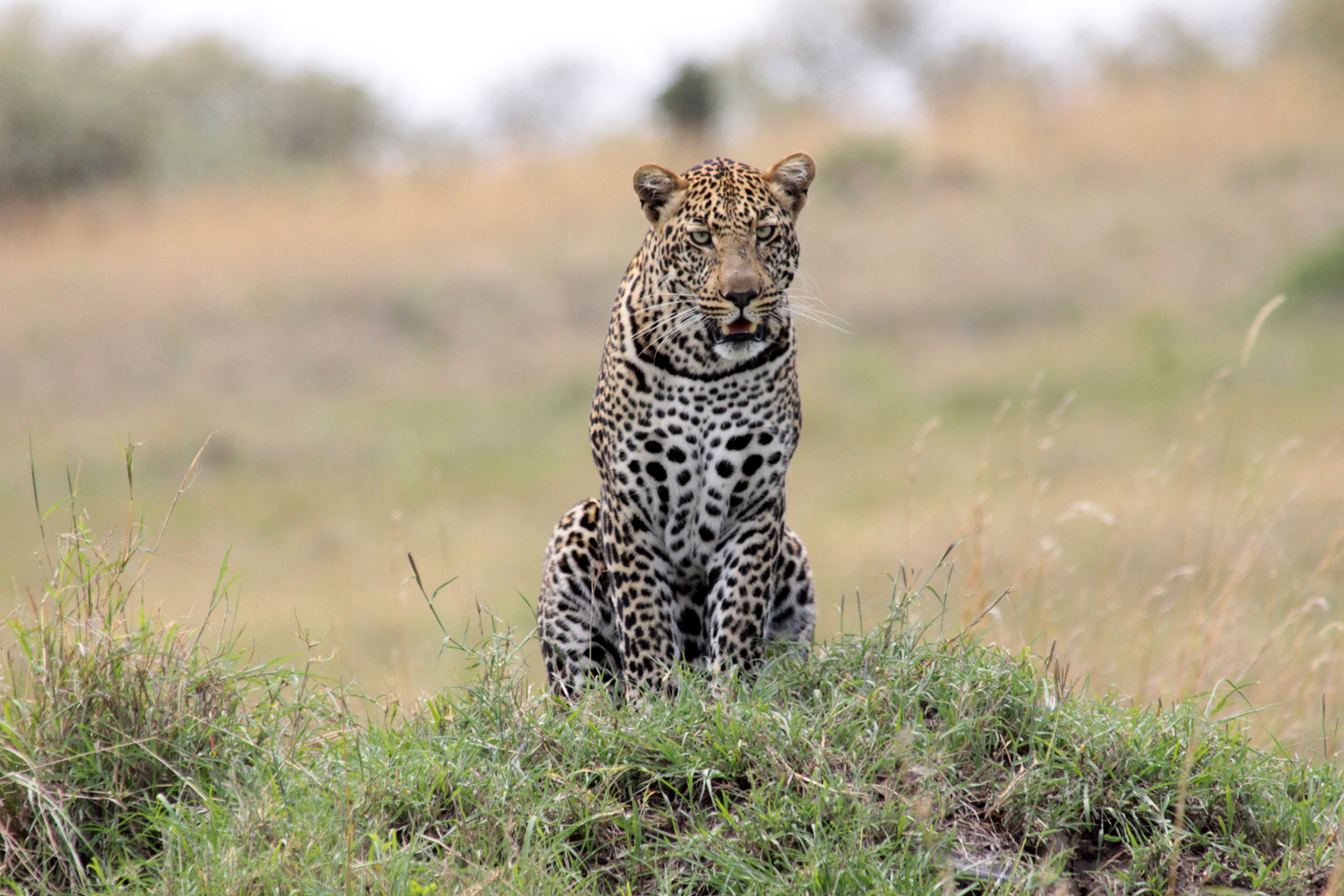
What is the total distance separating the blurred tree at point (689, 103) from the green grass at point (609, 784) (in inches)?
1140

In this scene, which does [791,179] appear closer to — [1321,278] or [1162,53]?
[1321,278]

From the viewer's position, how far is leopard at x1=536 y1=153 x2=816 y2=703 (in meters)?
5.28

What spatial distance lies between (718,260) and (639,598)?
1358 millimetres

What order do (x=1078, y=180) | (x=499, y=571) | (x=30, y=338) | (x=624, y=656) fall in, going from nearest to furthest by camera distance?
(x=624, y=656), (x=499, y=571), (x=30, y=338), (x=1078, y=180)

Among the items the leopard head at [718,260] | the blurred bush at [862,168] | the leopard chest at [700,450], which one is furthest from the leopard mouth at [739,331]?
the blurred bush at [862,168]

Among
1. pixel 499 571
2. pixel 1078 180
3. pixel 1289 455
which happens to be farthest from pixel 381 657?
pixel 1078 180

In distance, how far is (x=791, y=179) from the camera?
556 cm

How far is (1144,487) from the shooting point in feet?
50.2

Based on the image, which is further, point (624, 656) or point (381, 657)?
point (381, 657)

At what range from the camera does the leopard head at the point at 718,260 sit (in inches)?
204

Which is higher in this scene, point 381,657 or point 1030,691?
point 1030,691

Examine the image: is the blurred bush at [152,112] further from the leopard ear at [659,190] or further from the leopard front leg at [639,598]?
the leopard front leg at [639,598]

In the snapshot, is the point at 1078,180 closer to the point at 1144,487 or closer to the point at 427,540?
the point at 1144,487

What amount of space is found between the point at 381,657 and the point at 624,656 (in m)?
6.01
